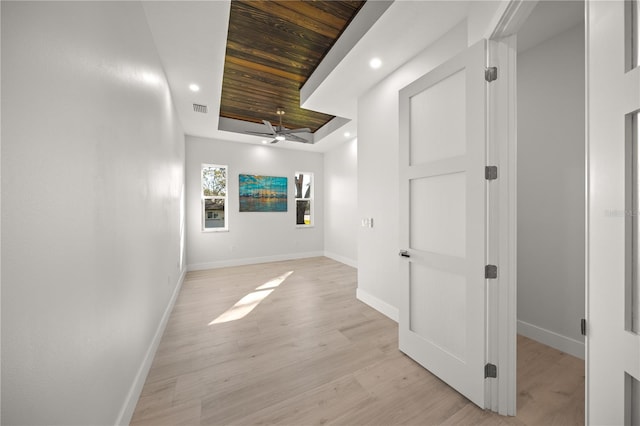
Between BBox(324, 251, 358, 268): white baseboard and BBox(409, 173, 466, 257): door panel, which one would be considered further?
BBox(324, 251, 358, 268): white baseboard

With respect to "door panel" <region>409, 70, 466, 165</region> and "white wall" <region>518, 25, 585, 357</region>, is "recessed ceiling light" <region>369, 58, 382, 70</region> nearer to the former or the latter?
"door panel" <region>409, 70, 466, 165</region>

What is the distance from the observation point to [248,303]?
3229mm

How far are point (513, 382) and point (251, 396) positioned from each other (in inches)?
66.2

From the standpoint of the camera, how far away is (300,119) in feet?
15.8

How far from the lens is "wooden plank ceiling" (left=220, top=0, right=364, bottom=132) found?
216 centimetres

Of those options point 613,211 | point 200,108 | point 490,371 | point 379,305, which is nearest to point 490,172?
point 613,211

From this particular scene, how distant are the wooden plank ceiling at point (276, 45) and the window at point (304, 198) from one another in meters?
2.34

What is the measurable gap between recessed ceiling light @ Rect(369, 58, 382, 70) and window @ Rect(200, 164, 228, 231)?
3.94 meters

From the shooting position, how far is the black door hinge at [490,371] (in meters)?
1.47

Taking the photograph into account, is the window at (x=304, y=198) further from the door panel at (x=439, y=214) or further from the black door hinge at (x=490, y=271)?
the black door hinge at (x=490, y=271)

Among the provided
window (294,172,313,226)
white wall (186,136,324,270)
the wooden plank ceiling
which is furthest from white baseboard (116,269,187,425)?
window (294,172,313,226)

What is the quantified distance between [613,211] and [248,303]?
3.37 meters

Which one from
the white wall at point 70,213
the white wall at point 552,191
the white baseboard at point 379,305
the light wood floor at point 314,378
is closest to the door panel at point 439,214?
the light wood floor at point 314,378

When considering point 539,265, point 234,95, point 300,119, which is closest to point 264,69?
point 234,95
